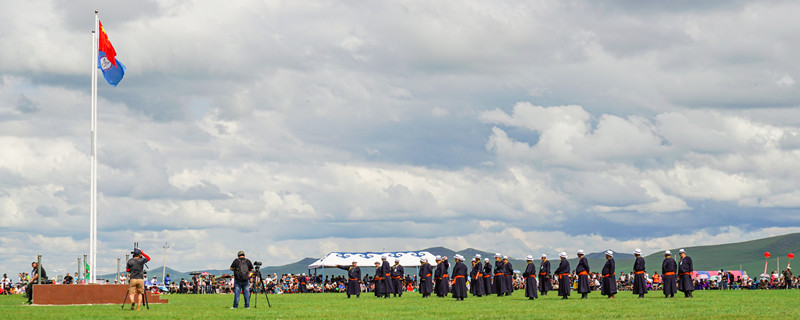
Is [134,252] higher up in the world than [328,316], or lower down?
higher up

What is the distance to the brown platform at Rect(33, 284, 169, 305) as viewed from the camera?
32625 mm

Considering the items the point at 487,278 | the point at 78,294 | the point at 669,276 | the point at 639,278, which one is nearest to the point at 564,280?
the point at 639,278

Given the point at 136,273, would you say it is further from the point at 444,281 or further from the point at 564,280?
the point at 444,281

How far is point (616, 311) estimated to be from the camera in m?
24.3

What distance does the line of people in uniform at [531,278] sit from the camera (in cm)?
3634

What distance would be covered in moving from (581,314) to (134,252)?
13.1m

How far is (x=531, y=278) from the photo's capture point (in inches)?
1476

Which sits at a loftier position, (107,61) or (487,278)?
(107,61)

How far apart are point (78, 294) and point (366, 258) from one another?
115 ft

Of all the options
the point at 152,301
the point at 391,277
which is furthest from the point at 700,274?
the point at 152,301

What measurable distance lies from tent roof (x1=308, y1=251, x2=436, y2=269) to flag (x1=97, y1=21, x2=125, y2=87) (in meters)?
32.6

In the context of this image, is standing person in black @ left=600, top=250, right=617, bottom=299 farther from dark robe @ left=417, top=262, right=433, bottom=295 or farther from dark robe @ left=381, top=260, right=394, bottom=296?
dark robe @ left=381, top=260, right=394, bottom=296

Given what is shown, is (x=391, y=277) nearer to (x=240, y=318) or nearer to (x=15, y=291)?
(x=240, y=318)

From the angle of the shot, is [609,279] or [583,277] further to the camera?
[609,279]
